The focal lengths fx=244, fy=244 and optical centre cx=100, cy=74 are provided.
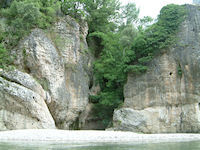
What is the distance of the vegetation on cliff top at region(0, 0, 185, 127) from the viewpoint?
21562mm

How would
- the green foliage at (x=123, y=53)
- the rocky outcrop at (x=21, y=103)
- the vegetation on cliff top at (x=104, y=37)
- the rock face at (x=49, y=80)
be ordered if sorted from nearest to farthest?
the rocky outcrop at (x=21, y=103)
the rock face at (x=49, y=80)
the vegetation on cliff top at (x=104, y=37)
the green foliage at (x=123, y=53)

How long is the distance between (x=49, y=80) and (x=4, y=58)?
4085 millimetres

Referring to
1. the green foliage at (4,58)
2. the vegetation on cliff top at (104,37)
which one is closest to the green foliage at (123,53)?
the vegetation on cliff top at (104,37)

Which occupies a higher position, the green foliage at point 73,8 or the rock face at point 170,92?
the green foliage at point 73,8

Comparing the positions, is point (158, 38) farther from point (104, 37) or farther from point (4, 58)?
point (4, 58)

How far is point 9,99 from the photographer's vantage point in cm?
1784

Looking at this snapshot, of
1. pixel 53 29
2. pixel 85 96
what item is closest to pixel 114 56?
pixel 85 96

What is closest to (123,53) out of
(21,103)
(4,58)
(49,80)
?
(49,80)

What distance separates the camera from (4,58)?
19922 mm

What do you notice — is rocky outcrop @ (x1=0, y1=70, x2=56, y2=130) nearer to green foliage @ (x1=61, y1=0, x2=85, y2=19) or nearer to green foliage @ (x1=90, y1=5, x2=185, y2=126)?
green foliage @ (x1=90, y1=5, x2=185, y2=126)

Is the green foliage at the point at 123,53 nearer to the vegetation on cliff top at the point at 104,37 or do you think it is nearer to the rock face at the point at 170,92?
the vegetation on cliff top at the point at 104,37

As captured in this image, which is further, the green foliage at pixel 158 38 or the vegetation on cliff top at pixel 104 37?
the green foliage at pixel 158 38

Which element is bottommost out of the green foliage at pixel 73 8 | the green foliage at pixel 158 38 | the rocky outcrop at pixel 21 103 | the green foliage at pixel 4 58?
the rocky outcrop at pixel 21 103

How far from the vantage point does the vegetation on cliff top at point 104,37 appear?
21.6 metres
